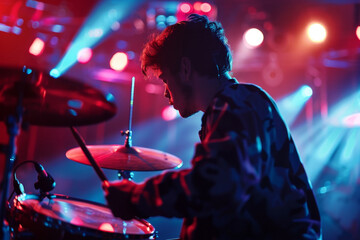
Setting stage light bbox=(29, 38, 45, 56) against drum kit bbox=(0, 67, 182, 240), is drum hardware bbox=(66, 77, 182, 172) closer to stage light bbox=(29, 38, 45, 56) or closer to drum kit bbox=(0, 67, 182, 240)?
drum kit bbox=(0, 67, 182, 240)

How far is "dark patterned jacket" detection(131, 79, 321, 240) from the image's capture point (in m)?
0.92

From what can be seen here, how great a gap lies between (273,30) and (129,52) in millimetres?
2968

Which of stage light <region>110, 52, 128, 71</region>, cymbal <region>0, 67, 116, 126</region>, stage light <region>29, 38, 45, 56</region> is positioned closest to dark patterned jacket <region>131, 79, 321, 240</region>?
cymbal <region>0, 67, 116, 126</region>

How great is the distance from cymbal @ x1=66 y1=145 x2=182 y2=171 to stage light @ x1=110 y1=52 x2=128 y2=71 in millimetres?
4492

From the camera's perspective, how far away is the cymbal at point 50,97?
101 centimetres

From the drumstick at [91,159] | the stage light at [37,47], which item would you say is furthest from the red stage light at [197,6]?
the drumstick at [91,159]

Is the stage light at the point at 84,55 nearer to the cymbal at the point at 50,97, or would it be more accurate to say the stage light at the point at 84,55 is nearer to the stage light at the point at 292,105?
the stage light at the point at 292,105

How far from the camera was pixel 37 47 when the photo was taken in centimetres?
569

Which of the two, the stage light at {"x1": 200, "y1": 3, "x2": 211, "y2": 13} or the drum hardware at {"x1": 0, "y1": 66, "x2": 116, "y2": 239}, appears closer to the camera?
the drum hardware at {"x1": 0, "y1": 66, "x2": 116, "y2": 239}

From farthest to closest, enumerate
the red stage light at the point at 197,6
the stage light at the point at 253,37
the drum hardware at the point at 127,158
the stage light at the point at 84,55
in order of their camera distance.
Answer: the stage light at the point at 84,55
the stage light at the point at 253,37
the red stage light at the point at 197,6
the drum hardware at the point at 127,158

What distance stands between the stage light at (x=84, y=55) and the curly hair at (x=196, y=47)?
521 cm

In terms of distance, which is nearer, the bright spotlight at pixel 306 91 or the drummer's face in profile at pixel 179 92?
the drummer's face in profile at pixel 179 92

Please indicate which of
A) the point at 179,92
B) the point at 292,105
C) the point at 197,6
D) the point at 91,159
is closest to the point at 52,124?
the point at 91,159

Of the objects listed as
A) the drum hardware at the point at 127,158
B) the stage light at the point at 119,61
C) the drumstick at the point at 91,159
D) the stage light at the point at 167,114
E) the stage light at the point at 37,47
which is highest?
the stage light at the point at 37,47
